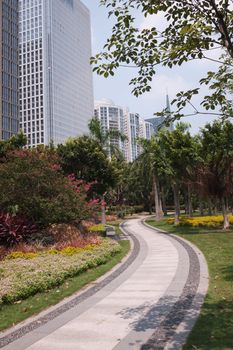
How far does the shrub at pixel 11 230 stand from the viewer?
47.5 feet

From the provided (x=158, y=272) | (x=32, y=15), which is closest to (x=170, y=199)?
(x=158, y=272)

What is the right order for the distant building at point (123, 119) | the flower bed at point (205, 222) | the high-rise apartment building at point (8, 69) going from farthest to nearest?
the high-rise apartment building at point (8, 69) < the distant building at point (123, 119) < the flower bed at point (205, 222)

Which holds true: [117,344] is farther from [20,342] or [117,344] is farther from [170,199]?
[170,199]

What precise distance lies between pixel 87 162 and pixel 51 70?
127m

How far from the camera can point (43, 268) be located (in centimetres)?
1024

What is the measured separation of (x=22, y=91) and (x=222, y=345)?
494 ft

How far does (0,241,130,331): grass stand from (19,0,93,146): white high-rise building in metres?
129

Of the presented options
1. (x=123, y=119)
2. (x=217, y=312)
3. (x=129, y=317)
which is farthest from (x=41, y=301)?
(x=123, y=119)

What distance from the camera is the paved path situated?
5.61 metres

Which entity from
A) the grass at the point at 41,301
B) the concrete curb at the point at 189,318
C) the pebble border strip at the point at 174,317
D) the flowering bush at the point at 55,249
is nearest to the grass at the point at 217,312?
the concrete curb at the point at 189,318

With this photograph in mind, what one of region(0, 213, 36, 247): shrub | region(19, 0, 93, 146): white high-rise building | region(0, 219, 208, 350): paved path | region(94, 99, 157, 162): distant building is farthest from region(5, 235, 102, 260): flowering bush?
region(19, 0, 93, 146): white high-rise building

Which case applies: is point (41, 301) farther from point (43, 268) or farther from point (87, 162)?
point (87, 162)

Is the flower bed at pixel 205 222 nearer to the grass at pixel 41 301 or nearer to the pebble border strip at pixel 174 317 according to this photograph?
the pebble border strip at pixel 174 317

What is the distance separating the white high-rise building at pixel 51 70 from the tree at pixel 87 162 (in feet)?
378
